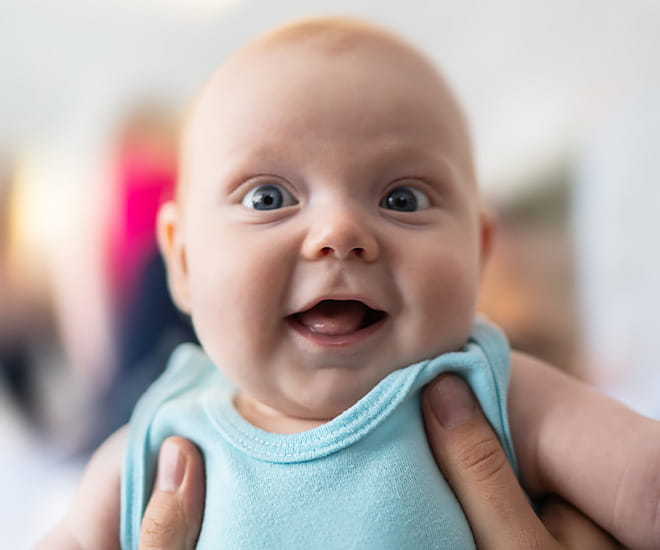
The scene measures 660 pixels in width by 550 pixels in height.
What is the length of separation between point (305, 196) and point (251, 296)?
0.42ft

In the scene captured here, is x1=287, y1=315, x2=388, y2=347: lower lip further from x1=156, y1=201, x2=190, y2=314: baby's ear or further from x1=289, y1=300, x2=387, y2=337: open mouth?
x1=156, y1=201, x2=190, y2=314: baby's ear

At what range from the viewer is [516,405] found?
741 millimetres

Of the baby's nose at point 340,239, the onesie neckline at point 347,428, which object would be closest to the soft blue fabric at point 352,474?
the onesie neckline at point 347,428

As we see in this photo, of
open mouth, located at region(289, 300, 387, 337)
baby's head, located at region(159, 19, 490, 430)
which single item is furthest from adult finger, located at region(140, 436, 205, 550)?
open mouth, located at region(289, 300, 387, 337)

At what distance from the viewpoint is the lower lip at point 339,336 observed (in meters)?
0.67

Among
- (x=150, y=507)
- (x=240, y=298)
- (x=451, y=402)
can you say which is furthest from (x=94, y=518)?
(x=451, y=402)

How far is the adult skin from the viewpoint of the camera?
69 centimetres

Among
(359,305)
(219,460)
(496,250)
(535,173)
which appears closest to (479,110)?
(535,173)

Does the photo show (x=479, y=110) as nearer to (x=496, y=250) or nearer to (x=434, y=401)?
(x=496, y=250)

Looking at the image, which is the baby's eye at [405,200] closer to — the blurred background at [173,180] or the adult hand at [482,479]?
the adult hand at [482,479]

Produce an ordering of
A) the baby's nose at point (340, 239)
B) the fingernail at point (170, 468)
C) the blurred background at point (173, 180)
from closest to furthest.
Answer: the baby's nose at point (340, 239)
the fingernail at point (170, 468)
the blurred background at point (173, 180)

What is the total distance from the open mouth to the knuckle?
178 millimetres

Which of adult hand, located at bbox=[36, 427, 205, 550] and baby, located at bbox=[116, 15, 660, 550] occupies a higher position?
baby, located at bbox=[116, 15, 660, 550]

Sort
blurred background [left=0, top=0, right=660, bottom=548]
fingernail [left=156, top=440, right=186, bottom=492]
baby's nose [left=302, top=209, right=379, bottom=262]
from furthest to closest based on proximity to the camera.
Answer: blurred background [left=0, top=0, right=660, bottom=548], fingernail [left=156, top=440, right=186, bottom=492], baby's nose [left=302, top=209, right=379, bottom=262]
